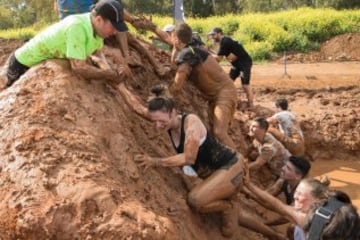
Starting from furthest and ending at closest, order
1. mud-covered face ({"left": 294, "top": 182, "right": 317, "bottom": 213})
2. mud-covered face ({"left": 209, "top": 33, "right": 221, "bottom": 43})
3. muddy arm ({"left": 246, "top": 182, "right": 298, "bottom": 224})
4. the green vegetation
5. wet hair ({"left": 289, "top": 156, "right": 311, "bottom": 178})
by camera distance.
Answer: the green vegetation → mud-covered face ({"left": 209, "top": 33, "right": 221, "bottom": 43}) → wet hair ({"left": 289, "top": 156, "right": 311, "bottom": 178}) → muddy arm ({"left": 246, "top": 182, "right": 298, "bottom": 224}) → mud-covered face ({"left": 294, "top": 182, "right": 317, "bottom": 213})

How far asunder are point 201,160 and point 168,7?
31.9 m

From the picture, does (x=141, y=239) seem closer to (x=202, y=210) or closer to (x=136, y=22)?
(x=202, y=210)

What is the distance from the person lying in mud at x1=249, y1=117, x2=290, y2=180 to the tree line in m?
23.8

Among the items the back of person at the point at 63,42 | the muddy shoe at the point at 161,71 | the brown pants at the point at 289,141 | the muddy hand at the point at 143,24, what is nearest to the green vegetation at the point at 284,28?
the brown pants at the point at 289,141

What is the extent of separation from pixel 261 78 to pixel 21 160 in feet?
42.7

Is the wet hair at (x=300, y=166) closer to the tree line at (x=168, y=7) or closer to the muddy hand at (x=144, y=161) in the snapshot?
the muddy hand at (x=144, y=161)

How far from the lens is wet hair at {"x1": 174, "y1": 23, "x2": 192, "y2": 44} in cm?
684

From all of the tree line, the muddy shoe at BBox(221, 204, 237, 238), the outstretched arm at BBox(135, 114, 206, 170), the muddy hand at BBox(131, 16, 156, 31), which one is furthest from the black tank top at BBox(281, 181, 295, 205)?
the tree line

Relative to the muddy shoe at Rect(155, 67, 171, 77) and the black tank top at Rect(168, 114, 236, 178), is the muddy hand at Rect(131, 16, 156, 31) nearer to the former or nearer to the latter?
the muddy shoe at Rect(155, 67, 171, 77)

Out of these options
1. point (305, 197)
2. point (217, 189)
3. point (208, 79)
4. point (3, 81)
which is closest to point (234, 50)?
point (208, 79)

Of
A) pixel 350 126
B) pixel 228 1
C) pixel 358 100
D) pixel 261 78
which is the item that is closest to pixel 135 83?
pixel 350 126

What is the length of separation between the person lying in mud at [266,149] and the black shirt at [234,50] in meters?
2.25

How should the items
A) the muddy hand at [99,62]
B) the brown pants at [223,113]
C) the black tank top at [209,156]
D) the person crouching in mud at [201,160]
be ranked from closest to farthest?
the person crouching in mud at [201,160] < the black tank top at [209,156] < the muddy hand at [99,62] < the brown pants at [223,113]

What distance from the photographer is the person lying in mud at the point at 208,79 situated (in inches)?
269
